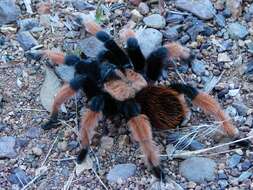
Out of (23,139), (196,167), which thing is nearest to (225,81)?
(196,167)

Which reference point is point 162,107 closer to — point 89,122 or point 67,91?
point 89,122

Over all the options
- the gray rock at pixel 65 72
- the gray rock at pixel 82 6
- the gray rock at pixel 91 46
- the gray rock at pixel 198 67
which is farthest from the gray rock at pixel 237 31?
the gray rock at pixel 65 72

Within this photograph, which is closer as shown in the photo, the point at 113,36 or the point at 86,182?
the point at 86,182

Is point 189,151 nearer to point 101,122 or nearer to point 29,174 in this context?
point 101,122

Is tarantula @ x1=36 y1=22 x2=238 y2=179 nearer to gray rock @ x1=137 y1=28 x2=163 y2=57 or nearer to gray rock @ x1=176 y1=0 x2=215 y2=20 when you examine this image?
gray rock @ x1=137 y1=28 x2=163 y2=57

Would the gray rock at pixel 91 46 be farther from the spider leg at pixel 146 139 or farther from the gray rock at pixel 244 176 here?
the gray rock at pixel 244 176

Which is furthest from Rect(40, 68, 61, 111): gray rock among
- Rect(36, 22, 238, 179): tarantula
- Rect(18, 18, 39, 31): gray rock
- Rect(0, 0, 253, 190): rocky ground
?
Rect(18, 18, 39, 31): gray rock
